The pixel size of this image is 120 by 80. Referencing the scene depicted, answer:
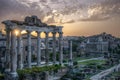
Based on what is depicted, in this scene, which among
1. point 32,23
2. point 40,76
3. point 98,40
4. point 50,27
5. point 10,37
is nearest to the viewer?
point 40,76

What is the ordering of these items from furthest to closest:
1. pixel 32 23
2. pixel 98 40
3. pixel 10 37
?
pixel 98 40
pixel 32 23
pixel 10 37

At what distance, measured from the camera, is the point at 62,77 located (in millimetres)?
42438

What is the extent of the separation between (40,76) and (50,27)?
13.2 metres

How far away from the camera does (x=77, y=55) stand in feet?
319

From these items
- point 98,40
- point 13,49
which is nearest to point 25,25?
point 13,49

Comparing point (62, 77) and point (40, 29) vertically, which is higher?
point (40, 29)

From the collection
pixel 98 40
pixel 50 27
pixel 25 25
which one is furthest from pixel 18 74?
pixel 98 40

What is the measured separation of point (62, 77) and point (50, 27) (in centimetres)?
923

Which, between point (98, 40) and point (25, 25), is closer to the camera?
point (25, 25)

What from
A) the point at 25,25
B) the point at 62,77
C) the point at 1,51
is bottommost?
the point at 62,77

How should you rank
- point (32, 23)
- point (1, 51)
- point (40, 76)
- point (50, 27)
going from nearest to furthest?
point (40, 76) → point (32, 23) → point (50, 27) → point (1, 51)

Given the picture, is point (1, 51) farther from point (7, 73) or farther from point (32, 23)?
point (7, 73)

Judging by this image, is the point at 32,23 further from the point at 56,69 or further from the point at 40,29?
the point at 56,69

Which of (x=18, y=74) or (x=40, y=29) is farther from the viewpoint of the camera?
(x=40, y=29)
